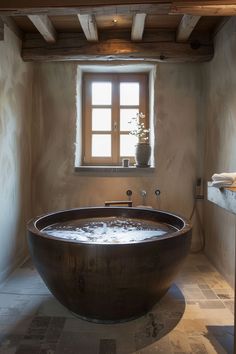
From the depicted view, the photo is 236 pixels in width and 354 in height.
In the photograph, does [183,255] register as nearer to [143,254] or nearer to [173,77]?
[143,254]

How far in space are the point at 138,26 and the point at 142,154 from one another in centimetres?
135

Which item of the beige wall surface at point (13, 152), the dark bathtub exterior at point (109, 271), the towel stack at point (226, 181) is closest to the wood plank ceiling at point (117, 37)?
the beige wall surface at point (13, 152)

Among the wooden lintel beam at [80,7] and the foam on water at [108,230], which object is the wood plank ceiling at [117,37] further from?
the foam on water at [108,230]

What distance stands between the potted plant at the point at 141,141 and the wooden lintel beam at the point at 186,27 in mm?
945

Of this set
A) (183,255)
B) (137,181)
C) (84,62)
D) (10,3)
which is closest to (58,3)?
(10,3)

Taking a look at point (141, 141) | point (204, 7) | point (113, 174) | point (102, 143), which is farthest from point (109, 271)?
point (102, 143)

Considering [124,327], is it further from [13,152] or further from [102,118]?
[102,118]

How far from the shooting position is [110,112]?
3.79 meters

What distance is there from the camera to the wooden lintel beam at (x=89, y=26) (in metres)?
2.67

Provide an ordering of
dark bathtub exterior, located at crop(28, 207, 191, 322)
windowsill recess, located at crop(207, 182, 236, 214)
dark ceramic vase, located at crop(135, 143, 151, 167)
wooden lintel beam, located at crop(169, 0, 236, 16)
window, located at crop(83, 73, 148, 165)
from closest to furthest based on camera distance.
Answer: windowsill recess, located at crop(207, 182, 236, 214) < dark bathtub exterior, located at crop(28, 207, 191, 322) < wooden lintel beam, located at crop(169, 0, 236, 16) < dark ceramic vase, located at crop(135, 143, 151, 167) < window, located at crop(83, 73, 148, 165)

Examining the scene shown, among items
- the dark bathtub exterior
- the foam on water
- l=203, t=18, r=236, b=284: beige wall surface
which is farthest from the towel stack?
l=203, t=18, r=236, b=284: beige wall surface

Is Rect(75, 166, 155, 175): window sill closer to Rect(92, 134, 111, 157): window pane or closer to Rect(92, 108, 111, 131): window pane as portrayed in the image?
Rect(92, 134, 111, 157): window pane

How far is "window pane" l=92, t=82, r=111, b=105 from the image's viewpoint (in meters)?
3.79

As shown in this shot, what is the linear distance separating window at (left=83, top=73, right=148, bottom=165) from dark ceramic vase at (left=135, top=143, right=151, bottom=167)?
0.28 m
